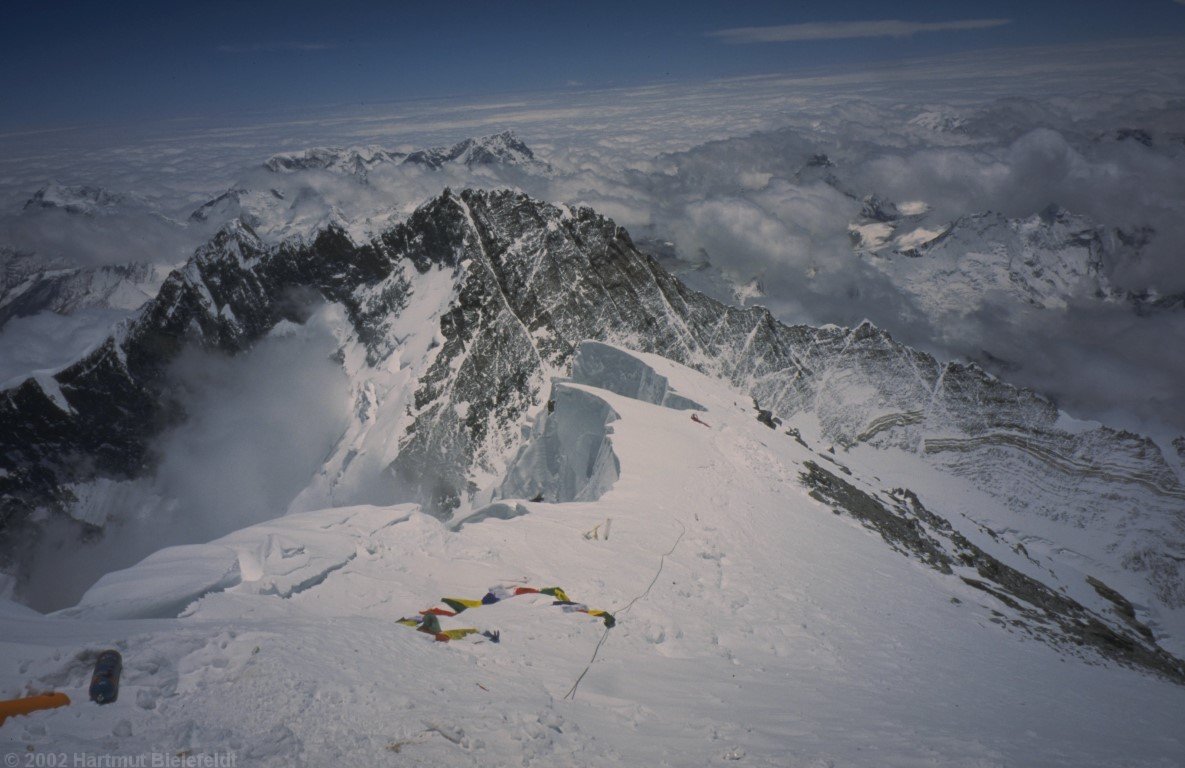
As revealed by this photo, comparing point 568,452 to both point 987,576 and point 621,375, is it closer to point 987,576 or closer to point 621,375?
point 621,375

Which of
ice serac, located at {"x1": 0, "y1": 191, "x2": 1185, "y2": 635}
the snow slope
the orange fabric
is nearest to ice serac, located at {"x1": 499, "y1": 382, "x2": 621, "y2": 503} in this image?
the snow slope

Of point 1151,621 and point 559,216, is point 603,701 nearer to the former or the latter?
point 1151,621

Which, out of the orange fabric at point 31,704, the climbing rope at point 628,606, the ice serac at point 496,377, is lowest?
the ice serac at point 496,377

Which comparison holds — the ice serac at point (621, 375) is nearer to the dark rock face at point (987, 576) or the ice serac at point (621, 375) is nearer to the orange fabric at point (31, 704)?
the dark rock face at point (987, 576)

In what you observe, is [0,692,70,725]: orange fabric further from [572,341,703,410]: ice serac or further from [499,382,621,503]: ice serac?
[572,341,703,410]: ice serac

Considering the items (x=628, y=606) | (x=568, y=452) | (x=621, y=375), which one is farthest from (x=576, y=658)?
(x=621, y=375)

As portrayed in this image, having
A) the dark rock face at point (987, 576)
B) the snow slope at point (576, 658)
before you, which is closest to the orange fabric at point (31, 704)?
the snow slope at point (576, 658)

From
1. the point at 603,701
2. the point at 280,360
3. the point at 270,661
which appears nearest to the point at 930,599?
the point at 603,701
